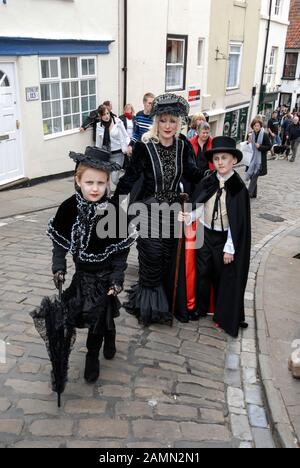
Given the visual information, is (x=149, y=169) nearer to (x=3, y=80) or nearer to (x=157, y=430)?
(x=157, y=430)

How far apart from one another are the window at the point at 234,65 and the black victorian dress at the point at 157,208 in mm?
17275

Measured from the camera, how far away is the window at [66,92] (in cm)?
1016

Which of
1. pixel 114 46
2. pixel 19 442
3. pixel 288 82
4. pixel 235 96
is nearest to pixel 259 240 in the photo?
pixel 19 442

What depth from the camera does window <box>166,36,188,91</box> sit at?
1490 centimetres

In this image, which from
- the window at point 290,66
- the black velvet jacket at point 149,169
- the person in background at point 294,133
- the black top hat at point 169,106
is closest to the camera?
the black top hat at point 169,106

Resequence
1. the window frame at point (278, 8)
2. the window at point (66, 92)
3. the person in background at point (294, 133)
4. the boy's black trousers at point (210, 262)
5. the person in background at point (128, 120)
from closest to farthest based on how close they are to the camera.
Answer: the boy's black trousers at point (210, 262) → the person in background at point (128, 120) → the window at point (66, 92) → the person in background at point (294, 133) → the window frame at point (278, 8)

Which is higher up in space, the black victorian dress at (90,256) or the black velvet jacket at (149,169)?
the black velvet jacket at (149,169)

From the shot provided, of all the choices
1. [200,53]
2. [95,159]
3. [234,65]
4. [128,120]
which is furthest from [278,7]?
[95,159]

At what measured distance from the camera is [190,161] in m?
4.24

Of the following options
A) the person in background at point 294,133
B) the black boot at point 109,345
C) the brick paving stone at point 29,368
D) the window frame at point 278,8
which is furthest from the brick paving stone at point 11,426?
the window frame at point 278,8

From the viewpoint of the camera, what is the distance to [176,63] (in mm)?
15344

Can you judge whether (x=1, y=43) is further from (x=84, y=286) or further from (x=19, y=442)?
(x=19, y=442)

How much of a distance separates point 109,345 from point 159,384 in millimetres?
530

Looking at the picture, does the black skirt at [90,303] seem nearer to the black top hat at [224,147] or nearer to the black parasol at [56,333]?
the black parasol at [56,333]
